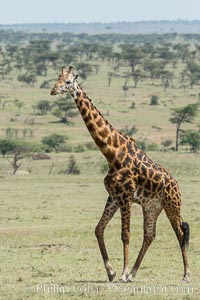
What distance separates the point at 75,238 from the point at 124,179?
6632 millimetres

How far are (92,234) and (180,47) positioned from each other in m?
107

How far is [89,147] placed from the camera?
1730 inches

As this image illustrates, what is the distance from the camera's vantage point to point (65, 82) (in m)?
11.6

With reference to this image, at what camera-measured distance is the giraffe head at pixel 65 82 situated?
37.7 feet

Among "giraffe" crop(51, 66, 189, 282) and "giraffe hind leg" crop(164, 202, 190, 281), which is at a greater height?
"giraffe" crop(51, 66, 189, 282)

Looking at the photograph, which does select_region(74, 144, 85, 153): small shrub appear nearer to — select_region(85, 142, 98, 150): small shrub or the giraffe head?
select_region(85, 142, 98, 150): small shrub

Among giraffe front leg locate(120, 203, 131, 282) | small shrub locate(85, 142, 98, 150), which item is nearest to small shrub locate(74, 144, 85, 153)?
small shrub locate(85, 142, 98, 150)

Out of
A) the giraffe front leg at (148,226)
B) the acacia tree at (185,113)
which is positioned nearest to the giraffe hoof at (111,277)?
the giraffe front leg at (148,226)

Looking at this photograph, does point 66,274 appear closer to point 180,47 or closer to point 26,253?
point 26,253

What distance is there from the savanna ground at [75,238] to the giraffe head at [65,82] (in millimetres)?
2581

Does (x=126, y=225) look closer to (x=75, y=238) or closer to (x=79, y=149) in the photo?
(x=75, y=238)

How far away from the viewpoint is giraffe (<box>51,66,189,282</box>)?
38.3 feet

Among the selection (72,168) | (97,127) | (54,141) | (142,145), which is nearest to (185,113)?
(142,145)

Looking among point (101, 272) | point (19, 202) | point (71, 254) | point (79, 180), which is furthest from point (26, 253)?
point (79, 180)
